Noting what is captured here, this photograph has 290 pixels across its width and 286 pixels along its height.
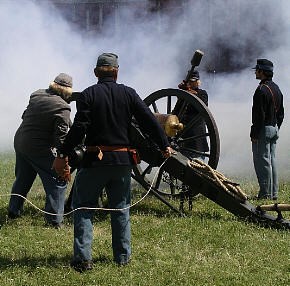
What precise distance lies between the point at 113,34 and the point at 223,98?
2.65m

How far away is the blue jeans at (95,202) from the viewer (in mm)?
4129

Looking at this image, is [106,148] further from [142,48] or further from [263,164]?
[142,48]

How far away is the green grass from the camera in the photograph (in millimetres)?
4020

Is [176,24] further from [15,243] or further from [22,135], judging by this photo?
[15,243]

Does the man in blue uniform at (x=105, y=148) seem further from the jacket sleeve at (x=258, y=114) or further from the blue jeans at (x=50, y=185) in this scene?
the jacket sleeve at (x=258, y=114)

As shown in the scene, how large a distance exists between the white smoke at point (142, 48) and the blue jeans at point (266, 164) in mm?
3840

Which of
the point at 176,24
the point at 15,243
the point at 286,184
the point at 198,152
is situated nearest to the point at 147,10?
the point at 176,24

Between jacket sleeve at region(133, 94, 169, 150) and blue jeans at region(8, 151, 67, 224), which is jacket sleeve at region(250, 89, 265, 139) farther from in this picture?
jacket sleeve at region(133, 94, 169, 150)

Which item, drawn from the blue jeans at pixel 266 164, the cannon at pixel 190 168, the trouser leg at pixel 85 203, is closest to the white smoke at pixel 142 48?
the blue jeans at pixel 266 164

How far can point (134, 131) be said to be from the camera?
218 inches

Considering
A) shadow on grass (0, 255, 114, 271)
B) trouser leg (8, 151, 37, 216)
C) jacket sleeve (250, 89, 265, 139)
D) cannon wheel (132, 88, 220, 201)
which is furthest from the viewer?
jacket sleeve (250, 89, 265, 139)

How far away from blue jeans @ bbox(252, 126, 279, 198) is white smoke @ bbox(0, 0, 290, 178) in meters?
3.84

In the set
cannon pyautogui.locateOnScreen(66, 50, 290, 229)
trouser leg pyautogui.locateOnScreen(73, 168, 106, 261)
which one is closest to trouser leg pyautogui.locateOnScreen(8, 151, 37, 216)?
cannon pyautogui.locateOnScreen(66, 50, 290, 229)

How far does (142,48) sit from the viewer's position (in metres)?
11.6
